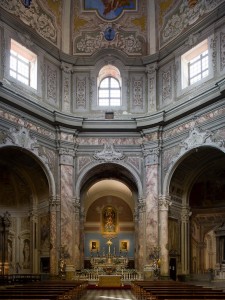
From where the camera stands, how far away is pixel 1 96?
26406mm

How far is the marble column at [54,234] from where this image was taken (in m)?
29.6

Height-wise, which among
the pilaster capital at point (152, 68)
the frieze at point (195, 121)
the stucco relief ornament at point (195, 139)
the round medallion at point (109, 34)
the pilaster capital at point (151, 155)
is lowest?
the pilaster capital at point (151, 155)

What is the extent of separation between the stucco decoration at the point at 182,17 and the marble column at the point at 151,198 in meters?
7.01

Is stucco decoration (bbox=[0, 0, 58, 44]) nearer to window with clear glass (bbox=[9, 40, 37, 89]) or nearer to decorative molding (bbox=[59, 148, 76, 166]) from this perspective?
window with clear glass (bbox=[9, 40, 37, 89])

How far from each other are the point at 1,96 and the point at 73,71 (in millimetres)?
7992

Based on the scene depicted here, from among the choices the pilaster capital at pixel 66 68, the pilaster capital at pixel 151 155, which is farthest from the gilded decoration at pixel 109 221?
the pilaster capital at pixel 66 68

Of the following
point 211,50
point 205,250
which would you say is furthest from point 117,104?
point 205,250

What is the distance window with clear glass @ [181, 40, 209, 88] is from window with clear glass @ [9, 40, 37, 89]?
8840mm

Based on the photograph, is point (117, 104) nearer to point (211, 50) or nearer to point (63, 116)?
point (63, 116)

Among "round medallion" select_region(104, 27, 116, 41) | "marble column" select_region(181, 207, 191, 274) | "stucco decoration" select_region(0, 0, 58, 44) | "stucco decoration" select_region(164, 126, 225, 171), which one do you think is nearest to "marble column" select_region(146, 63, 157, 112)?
"round medallion" select_region(104, 27, 116, 41)

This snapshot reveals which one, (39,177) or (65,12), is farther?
(65,12)

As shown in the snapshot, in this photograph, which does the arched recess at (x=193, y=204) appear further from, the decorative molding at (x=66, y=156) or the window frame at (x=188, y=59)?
the decorative molding at (x=66, y=156)

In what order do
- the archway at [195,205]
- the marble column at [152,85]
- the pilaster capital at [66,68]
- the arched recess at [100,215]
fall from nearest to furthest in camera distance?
the archway at [195,205], the marble column at [152,85], the pilaster capital at [66,68], the arched recess at [100,215]

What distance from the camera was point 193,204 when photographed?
34.0m
